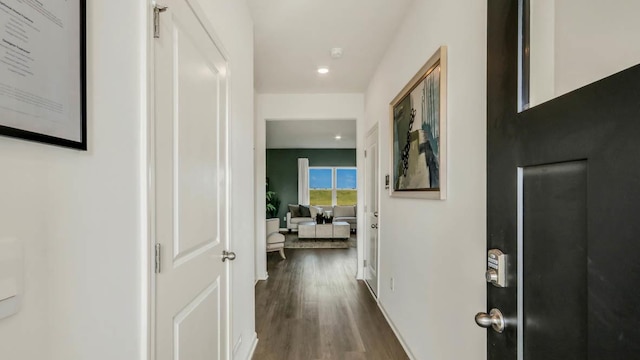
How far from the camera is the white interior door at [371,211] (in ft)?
12.5

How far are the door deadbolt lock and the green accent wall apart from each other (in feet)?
31.0

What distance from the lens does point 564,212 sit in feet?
2.02

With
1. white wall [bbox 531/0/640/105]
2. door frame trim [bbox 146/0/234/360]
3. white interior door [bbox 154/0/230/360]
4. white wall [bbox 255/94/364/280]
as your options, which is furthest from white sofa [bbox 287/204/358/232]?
Answer: white wall [bbox 531/0/640/105]

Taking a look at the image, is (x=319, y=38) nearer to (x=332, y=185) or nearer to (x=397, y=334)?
(x=397, y=334)

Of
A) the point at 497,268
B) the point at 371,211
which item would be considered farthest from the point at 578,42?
the point at 371,211

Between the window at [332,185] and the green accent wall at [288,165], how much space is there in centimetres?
27

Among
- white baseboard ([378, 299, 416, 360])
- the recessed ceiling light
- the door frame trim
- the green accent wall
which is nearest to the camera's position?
the door frame trim

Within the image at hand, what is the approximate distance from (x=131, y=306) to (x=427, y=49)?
2.10m

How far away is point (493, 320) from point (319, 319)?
255 centimetres

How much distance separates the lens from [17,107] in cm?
53

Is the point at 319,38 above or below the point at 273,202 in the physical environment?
above

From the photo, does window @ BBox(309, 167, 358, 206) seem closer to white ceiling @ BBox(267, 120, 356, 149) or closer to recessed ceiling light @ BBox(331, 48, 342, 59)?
white ceiling @ BBox(267, 120, 356, 149)

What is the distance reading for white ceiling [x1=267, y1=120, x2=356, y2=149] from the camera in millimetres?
6535

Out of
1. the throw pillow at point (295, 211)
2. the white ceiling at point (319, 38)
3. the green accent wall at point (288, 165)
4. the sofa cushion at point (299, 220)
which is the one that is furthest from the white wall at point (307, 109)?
the green accent wall at point (288, 165)
